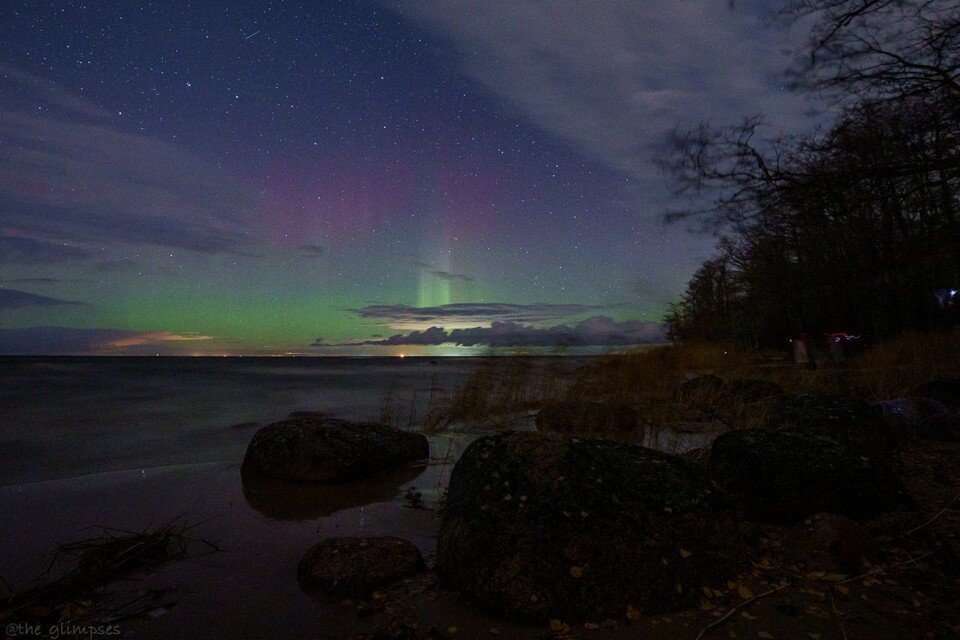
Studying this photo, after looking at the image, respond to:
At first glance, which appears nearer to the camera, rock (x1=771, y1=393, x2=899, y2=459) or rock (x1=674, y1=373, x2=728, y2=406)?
rock (x1=771, y1=393, x2=899, y2=459)

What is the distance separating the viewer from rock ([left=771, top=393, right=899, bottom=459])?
5031 millimetres

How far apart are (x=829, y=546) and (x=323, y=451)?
185 inches

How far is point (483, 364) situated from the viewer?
37.8 feet

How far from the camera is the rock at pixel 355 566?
291 cm

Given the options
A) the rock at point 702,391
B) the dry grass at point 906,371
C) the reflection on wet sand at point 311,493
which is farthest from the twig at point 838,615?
the dry grass at point 906,371

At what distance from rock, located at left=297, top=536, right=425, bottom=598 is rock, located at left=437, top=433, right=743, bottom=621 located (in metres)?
0.31

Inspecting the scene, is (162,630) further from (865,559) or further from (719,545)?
(865,559)

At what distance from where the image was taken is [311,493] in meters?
5.20

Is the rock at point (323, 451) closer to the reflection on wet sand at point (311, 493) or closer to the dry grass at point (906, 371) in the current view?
the reflection on wet sand at point (311, 493)

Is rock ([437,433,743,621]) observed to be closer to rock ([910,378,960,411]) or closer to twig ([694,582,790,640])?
twig ([694,582,790,640])

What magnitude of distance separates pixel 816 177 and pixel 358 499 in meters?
6.29

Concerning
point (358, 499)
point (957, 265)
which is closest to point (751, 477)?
point (358, 499)

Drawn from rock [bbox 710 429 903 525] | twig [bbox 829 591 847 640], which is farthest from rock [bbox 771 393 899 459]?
twig [bbox 829 591 847 640]

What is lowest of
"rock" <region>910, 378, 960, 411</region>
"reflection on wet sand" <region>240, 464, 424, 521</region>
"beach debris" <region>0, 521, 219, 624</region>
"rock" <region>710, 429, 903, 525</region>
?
"reflection on wet sand" <region>240, 464, 424, 521</region>
